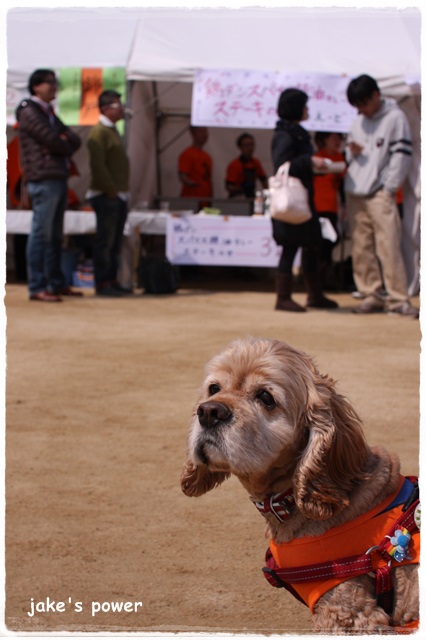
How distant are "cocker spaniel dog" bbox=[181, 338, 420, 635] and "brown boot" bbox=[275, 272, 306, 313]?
8.21 meters

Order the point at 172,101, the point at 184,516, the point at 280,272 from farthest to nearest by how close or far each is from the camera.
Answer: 1. the point at 172,101
2. the point at 280,272
3. the point at 184,516

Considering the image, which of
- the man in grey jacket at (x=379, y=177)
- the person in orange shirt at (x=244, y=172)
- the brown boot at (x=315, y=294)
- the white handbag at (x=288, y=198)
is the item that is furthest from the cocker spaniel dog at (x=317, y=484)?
the person in orange shirt at (x=244, y=172)

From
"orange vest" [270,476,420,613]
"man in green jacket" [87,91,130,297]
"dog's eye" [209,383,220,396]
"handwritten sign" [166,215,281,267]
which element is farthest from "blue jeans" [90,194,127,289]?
"orange vest" [270,476,420,613]

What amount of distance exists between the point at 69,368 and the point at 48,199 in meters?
4.04

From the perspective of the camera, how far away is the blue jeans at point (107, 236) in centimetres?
1243

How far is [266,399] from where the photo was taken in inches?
110

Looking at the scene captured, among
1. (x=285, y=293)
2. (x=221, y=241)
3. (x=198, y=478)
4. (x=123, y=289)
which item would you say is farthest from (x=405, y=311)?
(x=198, y=478)

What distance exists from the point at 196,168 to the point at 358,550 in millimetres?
13306

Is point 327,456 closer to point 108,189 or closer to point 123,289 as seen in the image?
point 108,189

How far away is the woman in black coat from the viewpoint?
1055 cm

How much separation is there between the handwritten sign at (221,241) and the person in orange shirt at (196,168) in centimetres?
251

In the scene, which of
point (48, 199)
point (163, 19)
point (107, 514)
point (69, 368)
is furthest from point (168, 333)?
point (163, 19)

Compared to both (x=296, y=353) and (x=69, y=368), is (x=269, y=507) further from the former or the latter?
(x=69, y=368)

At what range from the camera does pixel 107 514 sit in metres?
4.53
